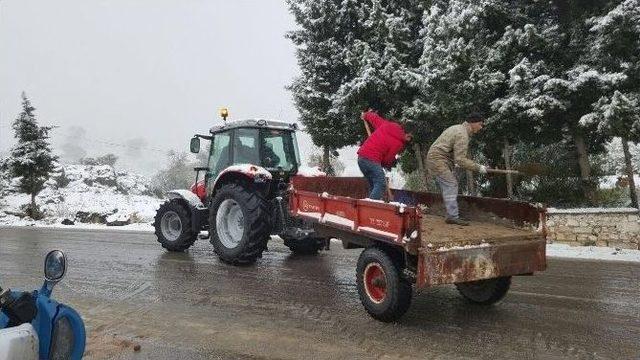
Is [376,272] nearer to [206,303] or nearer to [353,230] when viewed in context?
[353,230]

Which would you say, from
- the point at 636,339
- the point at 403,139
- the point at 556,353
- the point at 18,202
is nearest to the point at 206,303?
the point at 403,139

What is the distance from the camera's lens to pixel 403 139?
250 inches

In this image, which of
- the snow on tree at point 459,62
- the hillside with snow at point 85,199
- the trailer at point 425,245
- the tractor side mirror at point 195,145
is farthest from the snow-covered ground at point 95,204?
the tractor side mirror at point 195,145

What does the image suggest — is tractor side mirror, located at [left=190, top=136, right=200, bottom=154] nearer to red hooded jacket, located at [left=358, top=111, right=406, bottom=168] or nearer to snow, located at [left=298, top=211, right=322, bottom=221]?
snow, located at [left=298, top=211, right=322, bottom=221]

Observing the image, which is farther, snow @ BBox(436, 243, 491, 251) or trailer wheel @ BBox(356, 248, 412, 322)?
trailer wheel @ BBox(356, 248, 412, 322)

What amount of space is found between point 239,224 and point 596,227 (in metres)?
7.52

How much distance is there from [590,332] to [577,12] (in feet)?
Result: 32.9

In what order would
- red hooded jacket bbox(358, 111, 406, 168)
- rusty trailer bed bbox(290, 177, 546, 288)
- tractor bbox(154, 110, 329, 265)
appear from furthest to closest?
tractor bbox(154, 110, 329, 265) < red hooded jacket bbox(358, 111, 406, 168) < rusty trailer bed bbox(290, 177, 546, 288)

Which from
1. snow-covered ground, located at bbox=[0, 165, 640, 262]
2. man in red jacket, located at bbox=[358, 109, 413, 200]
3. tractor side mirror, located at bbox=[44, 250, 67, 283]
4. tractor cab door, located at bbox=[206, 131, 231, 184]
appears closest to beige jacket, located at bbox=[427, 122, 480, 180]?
man in red jacket, located at bbox=[358, 109, 413, 200]

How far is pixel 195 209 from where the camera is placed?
9.00 m

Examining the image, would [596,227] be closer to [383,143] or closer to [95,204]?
[383,143]

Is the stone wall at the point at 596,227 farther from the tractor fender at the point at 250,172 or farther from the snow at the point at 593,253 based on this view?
the tractor fender at the point at 250,172

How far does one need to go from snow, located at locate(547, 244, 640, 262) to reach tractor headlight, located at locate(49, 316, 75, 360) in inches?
342

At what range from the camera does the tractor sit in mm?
7648
